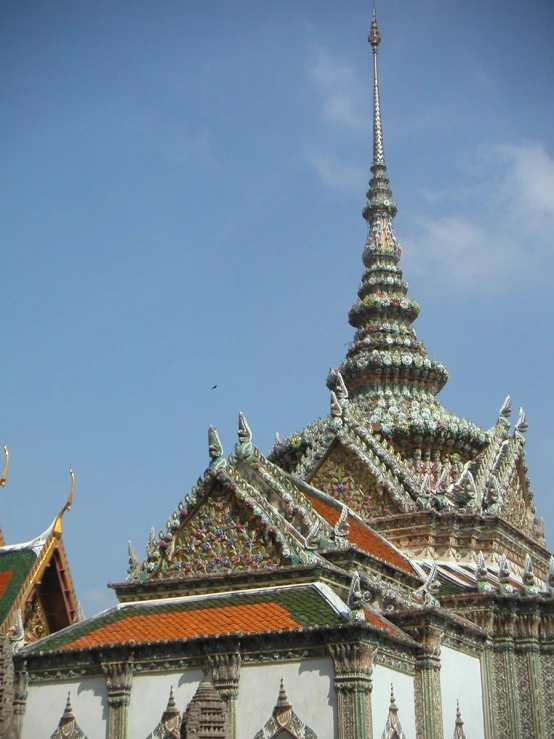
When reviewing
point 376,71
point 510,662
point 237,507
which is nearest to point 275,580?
point 237,507

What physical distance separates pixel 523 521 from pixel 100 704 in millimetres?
13208

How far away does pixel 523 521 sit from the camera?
2852 cm

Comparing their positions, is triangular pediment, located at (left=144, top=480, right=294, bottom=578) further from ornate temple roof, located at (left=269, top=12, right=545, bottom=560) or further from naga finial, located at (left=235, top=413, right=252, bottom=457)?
ornate temple roof, located at (left=269, top=12, right=545, bottom=560)

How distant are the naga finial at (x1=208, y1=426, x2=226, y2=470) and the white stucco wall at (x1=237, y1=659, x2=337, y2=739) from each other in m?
4.14

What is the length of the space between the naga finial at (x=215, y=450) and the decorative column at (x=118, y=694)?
155 inches

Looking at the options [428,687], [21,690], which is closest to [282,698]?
[428,687]

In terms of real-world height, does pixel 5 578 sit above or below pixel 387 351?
below

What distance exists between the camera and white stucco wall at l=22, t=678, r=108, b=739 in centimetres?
1836

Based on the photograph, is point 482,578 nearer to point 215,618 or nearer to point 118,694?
point 215,618

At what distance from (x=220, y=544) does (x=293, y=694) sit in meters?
3.61

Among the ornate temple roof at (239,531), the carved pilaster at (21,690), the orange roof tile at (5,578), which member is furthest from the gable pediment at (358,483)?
the carved pilaster at (21,690)

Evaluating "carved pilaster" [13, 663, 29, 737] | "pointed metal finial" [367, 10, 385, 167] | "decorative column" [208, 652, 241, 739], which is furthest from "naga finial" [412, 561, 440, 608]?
"pointed metal finial" [367, 10, 385, 167]

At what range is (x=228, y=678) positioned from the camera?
695 inches

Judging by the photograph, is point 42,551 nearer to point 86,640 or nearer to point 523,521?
point 86,640
